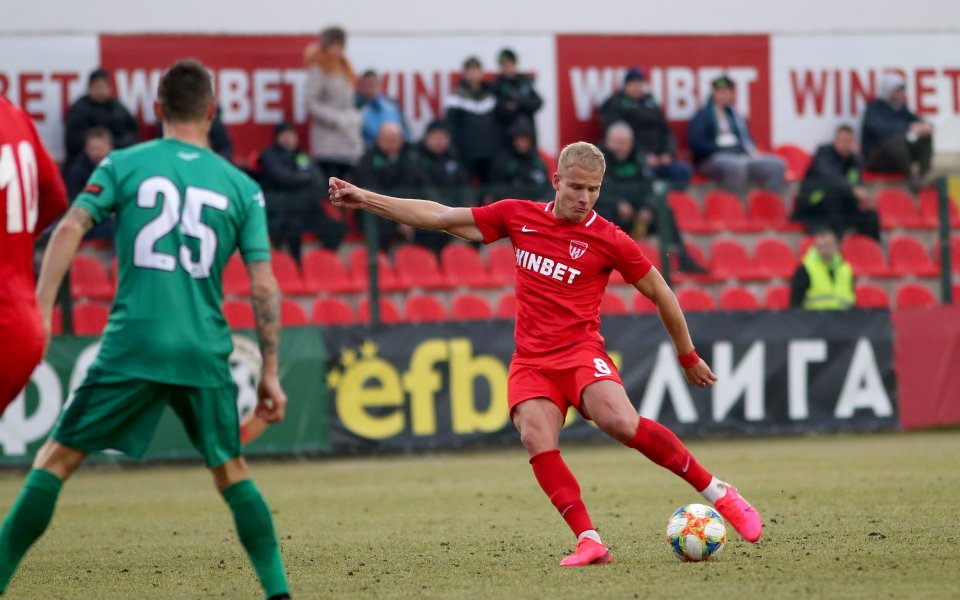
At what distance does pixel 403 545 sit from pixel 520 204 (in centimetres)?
200

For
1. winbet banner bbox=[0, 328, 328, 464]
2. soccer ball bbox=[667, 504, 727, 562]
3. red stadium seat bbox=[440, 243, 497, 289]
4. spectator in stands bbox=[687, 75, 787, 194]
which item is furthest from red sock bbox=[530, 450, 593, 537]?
Result: spectator in stands bbox=[687, 75, 787, 194]

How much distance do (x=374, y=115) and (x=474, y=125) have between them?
1.20m

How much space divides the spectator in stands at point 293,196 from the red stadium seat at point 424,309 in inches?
38.9

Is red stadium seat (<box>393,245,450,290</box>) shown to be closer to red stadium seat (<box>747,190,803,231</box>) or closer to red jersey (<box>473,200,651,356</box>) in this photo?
red stadium seat (<box>747,190,803,231</box>)

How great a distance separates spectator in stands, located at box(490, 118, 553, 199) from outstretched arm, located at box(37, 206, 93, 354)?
10.8 metres

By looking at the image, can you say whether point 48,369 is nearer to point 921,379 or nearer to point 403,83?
point 403,83

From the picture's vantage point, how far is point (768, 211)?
51.2 ft

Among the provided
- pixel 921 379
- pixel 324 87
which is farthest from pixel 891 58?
pixel 324 87

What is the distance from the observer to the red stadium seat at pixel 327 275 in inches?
565

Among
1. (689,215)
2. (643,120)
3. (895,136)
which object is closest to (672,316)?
(689,215)

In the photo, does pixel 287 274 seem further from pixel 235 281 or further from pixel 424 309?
pixel 424 309

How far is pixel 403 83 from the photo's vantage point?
1781 centimetres

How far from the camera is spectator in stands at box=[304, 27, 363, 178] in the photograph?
51.4 ft

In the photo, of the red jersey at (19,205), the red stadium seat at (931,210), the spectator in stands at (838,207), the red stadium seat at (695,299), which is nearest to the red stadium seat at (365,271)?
the red stadium seat at (695,299)
